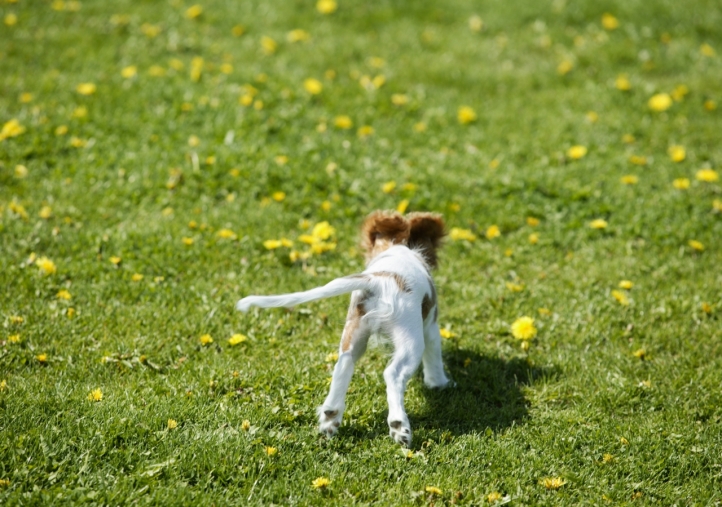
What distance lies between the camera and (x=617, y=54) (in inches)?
342

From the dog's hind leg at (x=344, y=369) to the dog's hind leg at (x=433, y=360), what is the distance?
0.44 metres

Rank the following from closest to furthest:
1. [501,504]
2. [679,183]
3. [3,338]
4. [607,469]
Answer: [501,504] < [607,469] < [3,338] < [679,183]

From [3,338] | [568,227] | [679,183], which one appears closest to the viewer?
[3,338]

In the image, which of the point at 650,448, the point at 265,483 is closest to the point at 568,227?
the point at 650,448

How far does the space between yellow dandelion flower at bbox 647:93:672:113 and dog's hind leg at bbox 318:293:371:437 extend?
5.44 m

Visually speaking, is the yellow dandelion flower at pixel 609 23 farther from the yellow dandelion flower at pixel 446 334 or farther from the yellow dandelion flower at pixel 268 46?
the yellow dandelion flower at pixel 446 334

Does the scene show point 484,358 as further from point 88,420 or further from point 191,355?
point 88,420

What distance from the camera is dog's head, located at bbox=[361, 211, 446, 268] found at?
14.2ft

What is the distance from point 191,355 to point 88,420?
2.83 feet

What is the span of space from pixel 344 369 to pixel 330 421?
0.30 m

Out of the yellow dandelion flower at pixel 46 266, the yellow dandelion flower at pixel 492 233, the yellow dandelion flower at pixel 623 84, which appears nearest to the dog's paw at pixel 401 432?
the yellow dandelion flower at pixel 492 233

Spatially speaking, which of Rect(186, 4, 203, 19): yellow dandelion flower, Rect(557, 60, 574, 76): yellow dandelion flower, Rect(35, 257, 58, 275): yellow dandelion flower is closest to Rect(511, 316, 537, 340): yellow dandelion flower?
Rect(35, 257, 58, 275): yellow dandelion flower

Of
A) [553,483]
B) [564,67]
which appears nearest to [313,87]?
Answer: [564,67]

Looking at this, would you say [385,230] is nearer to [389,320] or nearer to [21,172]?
[389,320]
